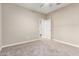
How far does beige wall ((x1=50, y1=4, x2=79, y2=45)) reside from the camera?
8.36 ft

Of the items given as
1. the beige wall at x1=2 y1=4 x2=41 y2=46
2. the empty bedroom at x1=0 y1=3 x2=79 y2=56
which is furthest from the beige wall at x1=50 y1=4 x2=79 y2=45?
the beige wall at x1=2 y1=4 x2=41 y2=46

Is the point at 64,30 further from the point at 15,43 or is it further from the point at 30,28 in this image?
the point at 15,43

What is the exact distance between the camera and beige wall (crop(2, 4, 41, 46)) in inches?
94.8

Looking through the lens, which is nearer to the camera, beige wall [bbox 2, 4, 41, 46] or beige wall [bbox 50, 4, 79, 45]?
beige wall [bbox 2, 4, 41, 46]

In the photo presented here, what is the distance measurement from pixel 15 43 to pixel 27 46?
22.3 inches

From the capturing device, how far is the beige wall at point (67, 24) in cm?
255

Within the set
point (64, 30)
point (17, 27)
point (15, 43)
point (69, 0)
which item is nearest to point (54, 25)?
point (64, 30)

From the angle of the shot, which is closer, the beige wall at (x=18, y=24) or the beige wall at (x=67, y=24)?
the beige wall at (x=18, y=24)

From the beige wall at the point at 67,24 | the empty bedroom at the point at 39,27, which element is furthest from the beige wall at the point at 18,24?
the beige wall at the point at 67,24

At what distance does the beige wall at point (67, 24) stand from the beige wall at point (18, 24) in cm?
87

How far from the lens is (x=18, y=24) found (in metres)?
2.71

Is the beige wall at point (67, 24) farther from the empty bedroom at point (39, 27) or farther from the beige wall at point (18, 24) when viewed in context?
the beige wall at point (18, 24)

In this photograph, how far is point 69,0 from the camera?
1.33m

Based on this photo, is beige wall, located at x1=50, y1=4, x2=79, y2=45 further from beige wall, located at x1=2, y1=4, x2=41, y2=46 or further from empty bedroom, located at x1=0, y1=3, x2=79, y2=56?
beige wall, located at x1=2, y1=4, x2=41, y2=46
